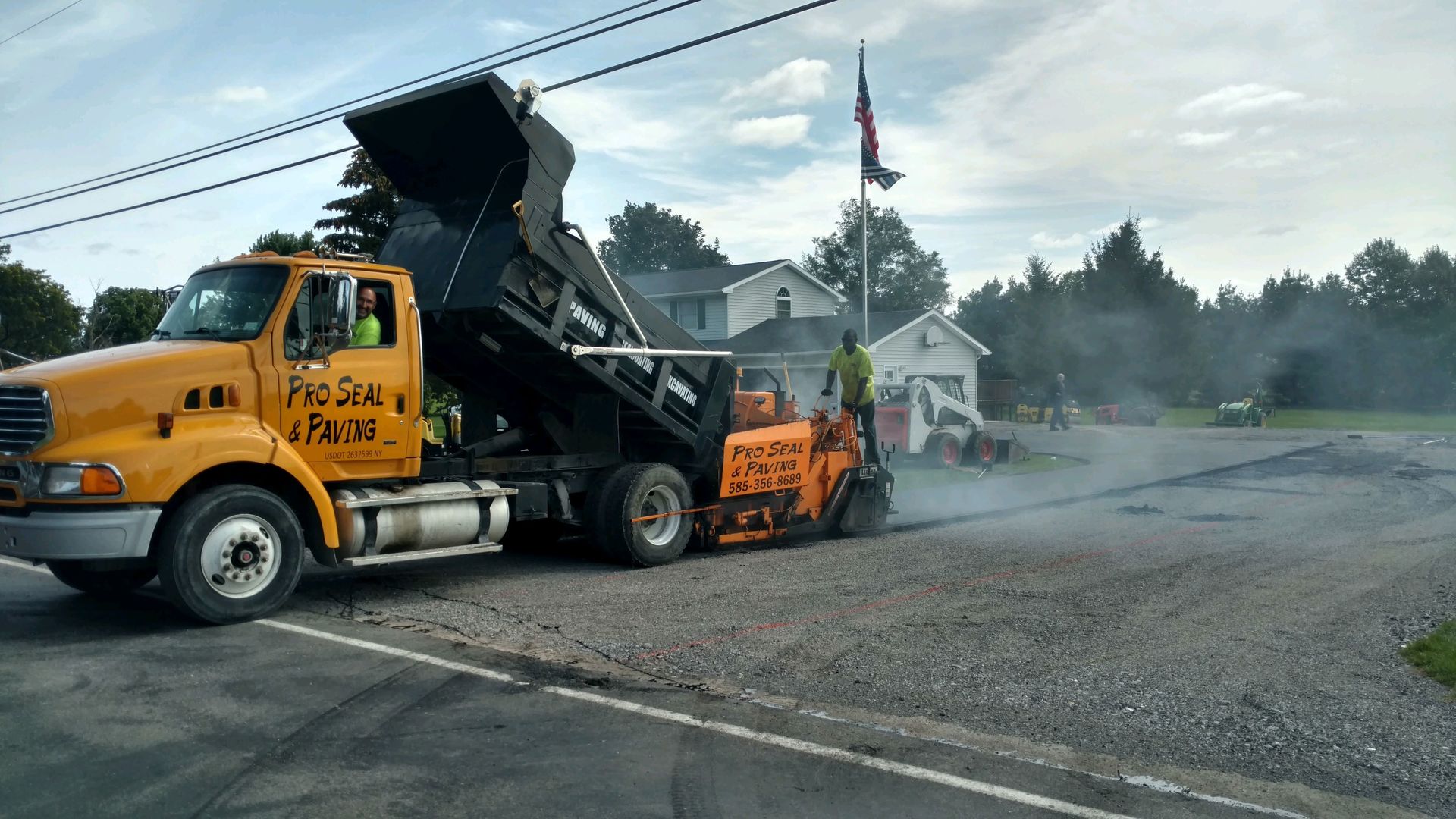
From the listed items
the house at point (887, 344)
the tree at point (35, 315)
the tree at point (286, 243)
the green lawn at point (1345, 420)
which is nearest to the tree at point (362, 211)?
the tree at point (286, 243)

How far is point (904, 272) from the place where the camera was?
272ft

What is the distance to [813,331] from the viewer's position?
39.1 m

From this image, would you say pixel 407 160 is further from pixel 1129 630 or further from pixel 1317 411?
pixel 1317 411

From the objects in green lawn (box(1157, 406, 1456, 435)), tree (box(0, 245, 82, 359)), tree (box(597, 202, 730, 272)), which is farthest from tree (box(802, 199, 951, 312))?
tree (box(0, 245, 82, 359))

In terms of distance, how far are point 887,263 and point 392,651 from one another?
77805 mm

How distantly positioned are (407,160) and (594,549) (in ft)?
13.4

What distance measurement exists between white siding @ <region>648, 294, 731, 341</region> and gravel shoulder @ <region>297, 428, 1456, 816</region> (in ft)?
94.4

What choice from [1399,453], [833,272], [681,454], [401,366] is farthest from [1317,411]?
[401,366]

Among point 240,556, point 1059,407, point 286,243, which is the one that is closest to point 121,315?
point 286,243

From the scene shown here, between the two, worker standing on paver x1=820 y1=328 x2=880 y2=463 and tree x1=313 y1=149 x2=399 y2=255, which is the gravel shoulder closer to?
worker standing on paver x1=820 y1=328 x2=880 y2=463

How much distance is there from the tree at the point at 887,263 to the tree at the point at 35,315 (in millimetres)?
50910

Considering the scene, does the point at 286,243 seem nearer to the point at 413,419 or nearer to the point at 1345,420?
the point at 413,419

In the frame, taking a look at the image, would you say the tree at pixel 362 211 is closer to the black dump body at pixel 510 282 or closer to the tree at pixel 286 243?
the tree at pixel 286 243

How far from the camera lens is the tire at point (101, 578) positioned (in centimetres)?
828
